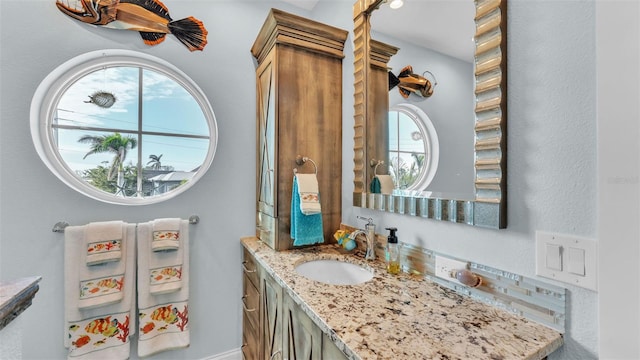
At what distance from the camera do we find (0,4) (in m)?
1.34

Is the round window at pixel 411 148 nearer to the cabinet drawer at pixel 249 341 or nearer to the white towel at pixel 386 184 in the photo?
the white towel at pixel 386 184

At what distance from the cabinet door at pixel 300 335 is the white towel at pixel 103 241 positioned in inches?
43.6

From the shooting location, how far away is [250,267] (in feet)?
5.51

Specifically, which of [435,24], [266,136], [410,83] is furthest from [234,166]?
[435,24]

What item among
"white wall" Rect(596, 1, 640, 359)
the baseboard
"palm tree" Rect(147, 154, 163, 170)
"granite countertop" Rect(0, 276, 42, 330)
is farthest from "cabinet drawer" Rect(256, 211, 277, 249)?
"white wall" Rect(596, 1, 640, 359)

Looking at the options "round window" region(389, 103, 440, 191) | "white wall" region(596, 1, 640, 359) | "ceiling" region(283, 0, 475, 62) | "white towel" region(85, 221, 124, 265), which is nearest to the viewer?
"white wall" region(596, 1, 640, 359)

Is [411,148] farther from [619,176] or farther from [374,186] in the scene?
[619,176]

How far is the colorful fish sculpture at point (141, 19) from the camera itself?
1.48 metres

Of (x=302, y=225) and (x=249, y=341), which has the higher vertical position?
(x=302, y=225)

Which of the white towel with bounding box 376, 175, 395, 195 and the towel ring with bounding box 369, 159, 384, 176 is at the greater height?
the towel ring with bounding box 369, 159, 384, 176

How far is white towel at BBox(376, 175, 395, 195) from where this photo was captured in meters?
1.32

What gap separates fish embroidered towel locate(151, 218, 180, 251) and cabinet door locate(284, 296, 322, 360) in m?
0.94

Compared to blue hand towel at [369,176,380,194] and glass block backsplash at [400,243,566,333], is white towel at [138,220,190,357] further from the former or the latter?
glass block backsplash at [400,243,566,333]

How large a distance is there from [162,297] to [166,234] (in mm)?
401
